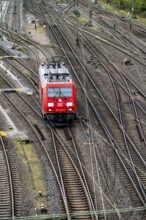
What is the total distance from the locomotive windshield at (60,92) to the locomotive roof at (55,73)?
2.62 feet

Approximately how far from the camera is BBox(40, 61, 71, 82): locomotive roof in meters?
28.0

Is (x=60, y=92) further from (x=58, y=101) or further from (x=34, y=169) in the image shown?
(x=34, y=169)

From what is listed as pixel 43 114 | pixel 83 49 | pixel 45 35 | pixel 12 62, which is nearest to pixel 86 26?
pixel 45 35

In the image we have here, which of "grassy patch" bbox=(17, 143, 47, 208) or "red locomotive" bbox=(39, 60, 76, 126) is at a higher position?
"red locomotive" bbox=(39, 60, 76, 126)

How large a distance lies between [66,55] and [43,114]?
17882 mm

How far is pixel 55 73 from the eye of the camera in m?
28.6

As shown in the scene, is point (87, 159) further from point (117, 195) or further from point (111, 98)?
point (111, 98)

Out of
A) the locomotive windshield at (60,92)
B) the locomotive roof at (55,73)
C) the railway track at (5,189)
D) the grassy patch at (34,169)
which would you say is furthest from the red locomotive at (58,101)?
the railway track at (5,189)

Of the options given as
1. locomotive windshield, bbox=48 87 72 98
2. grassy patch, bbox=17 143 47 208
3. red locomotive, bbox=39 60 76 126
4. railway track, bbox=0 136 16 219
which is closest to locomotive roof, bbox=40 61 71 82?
red locomotive, bbox=39 60 76 126

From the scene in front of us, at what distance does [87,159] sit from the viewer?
23.3 metres

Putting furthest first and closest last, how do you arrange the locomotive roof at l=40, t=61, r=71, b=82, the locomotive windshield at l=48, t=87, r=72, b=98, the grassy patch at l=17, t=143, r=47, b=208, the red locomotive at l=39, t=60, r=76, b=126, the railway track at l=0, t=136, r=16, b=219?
1. the locomotive roof at l=40, t=61, r=71, b=82
2. the locomotive windshield at l=48, t=87, r=72, b=98
3. the red locomotive at l=39, t=60, r=76, b=126
4. the grassy patch at l=17, t=143, r=47, b=208
5. the railway track at l=0, t=136, r=16, b=219

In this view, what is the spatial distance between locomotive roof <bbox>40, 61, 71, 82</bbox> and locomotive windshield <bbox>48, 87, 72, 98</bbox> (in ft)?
2.62

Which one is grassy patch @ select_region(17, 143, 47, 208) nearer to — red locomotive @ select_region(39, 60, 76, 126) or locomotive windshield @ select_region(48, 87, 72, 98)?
red locomotive @ select_region(39, 60, 76, 126)

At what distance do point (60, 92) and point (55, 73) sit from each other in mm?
1955
